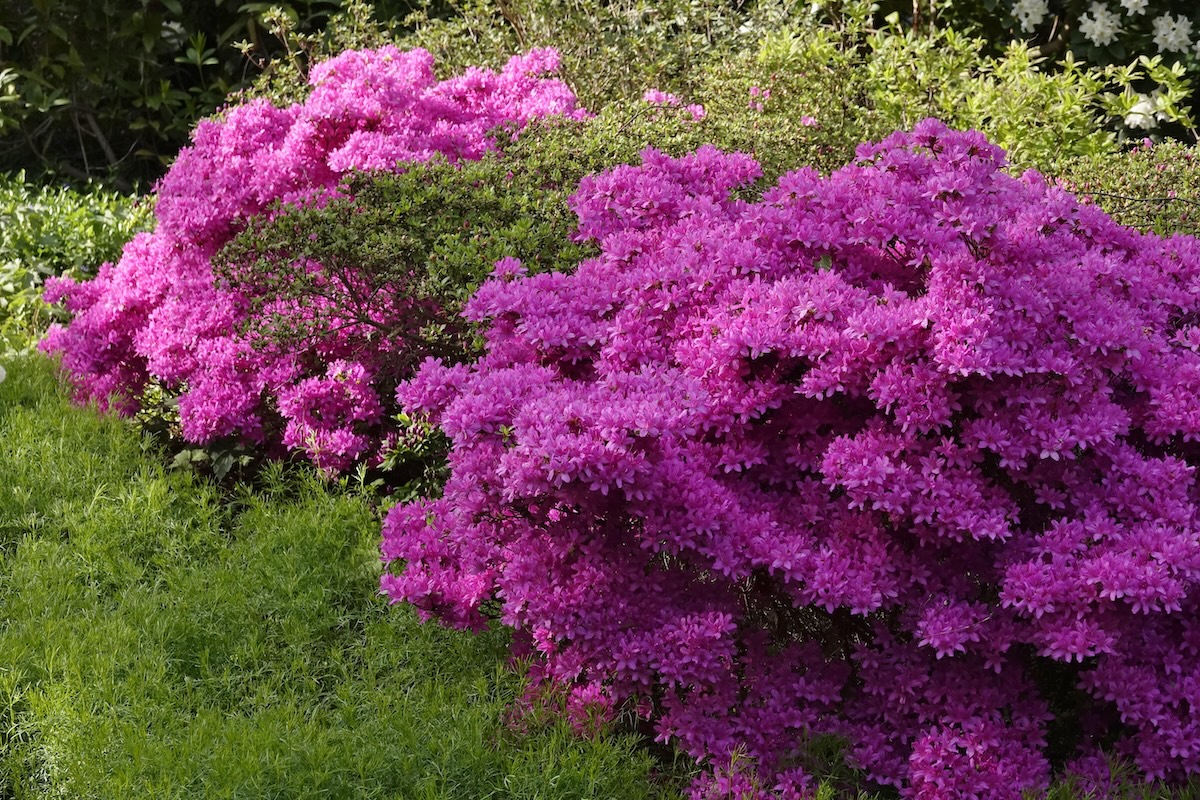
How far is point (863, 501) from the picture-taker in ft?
9.12

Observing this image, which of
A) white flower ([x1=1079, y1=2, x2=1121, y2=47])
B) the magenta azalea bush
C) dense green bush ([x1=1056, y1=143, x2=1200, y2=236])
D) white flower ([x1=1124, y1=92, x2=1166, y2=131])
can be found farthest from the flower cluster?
the magenta azalea bush

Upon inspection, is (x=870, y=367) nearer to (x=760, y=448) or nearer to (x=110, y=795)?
(x=760, y=448)

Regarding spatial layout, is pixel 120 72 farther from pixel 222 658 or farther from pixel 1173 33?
pixel 1173 33

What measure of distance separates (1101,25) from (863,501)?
5.48 m

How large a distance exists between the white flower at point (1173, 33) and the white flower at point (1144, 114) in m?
0.30

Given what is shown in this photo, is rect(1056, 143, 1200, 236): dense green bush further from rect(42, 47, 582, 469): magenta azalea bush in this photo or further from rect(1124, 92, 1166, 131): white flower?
rect(42, 47, 582, 469): magenta azalea bush

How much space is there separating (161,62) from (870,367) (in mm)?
7704

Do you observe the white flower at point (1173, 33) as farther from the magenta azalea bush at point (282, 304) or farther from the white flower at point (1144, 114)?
the magenta azalea bush at point (282, 304)

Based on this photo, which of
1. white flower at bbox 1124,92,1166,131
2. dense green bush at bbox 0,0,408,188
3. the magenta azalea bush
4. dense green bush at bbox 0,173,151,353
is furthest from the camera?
dense green bush at bbox 0,0,408,188

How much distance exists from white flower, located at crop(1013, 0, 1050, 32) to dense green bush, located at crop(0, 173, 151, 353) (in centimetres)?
511

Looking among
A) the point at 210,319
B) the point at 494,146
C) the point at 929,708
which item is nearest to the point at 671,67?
the point at 494,146

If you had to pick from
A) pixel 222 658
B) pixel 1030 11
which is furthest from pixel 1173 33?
pixel 222 658

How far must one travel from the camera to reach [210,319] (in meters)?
4.64

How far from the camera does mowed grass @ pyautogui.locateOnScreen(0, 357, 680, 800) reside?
2.86 meters
